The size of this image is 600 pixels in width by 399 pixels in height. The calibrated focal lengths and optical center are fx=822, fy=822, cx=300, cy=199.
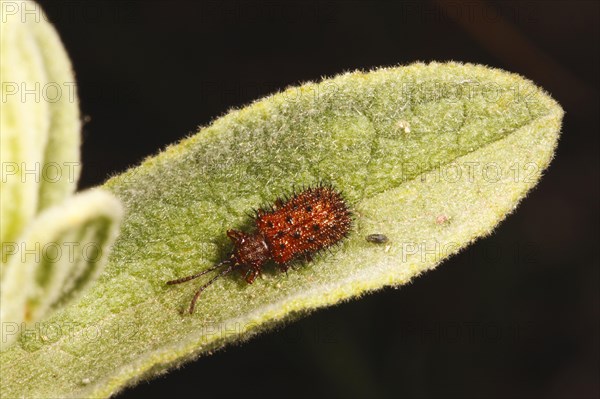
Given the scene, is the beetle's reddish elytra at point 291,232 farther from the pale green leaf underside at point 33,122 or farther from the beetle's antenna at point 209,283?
the pale green leaf underside at point 33,122

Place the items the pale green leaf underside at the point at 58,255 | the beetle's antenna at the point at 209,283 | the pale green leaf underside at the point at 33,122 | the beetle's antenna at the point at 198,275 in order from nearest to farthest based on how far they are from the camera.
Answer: the pale green leaf underside at the point at 58,255
the pale green leaf underside at the point at 33,122
the beetle's antenna at the point at 209,283
the beetle's antenna at the point at 198,275

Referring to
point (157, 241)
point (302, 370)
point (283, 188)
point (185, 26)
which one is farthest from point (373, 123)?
point (185, 26)

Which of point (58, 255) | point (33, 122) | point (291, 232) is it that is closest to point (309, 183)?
point (291, 232)

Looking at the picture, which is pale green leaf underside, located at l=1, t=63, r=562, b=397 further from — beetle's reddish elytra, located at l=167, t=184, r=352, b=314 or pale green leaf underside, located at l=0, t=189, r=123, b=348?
pale green leaf underside, located at l=0, t=189, r=123, b=348

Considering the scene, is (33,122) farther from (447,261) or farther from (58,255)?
(447,261)

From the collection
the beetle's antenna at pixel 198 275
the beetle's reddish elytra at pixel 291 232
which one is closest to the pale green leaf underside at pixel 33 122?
the beetle's antenna at pixel 198 275

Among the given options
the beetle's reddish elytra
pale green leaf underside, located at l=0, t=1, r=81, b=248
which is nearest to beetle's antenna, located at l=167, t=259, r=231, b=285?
the beetle's reddish elytra

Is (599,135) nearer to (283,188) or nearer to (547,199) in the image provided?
(547,199)
